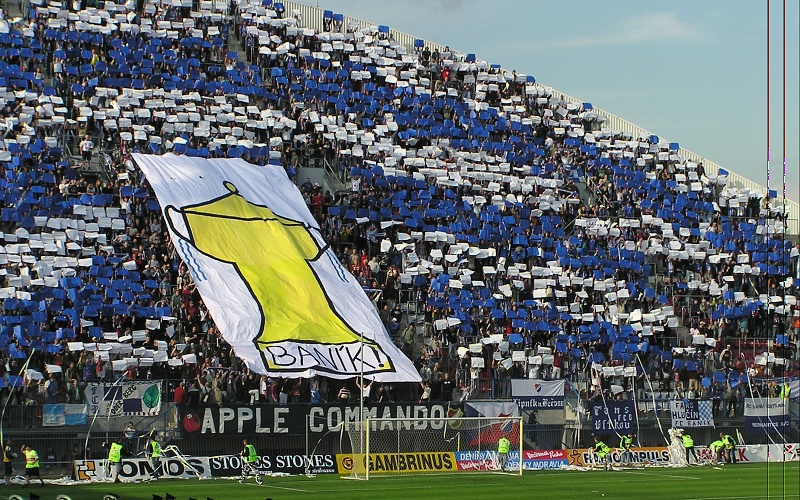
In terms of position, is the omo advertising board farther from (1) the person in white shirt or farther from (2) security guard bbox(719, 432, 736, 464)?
(2) security guard bbox(719, 432, 736, 464)

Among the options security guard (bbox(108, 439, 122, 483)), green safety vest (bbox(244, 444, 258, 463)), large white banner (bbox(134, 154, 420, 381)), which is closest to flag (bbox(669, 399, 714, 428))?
large white banner (bbox(134, 154, 420, 381))

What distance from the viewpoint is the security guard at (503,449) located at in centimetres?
3709

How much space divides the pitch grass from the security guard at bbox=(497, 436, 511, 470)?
2.79ft

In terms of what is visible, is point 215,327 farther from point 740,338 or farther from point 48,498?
point 740,338

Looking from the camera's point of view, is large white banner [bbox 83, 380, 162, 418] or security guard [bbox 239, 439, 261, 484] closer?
large white banner [bbox 83, 380, 162, 418]

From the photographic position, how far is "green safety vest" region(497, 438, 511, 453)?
37.1 meters

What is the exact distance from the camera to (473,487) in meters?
31.5

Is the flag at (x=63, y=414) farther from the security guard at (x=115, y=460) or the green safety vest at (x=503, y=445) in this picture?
the green safety vest at (x=503, y=445)

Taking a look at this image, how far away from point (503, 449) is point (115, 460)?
11363mm

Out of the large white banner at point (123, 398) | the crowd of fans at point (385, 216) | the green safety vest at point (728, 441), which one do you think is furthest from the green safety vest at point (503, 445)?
the large white banner at point (123, 398)

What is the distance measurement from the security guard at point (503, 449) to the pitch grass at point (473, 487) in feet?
2.79

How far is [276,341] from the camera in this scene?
3888cm

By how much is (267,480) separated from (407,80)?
23652mm

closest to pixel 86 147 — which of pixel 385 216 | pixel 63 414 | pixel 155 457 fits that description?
pixel 385 216
